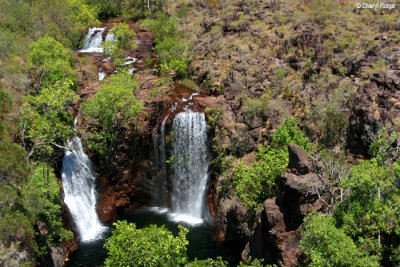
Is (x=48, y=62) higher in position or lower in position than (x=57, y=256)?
higher

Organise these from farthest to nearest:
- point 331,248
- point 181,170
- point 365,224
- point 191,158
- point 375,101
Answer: point 181,170, point 191,158, point 375,101, point 365,224, point 331,248

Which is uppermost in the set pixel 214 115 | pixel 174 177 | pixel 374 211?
pixel 374 211

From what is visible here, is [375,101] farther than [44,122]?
Yes

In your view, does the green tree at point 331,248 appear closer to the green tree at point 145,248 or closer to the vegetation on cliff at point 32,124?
the green tree at point 145,248

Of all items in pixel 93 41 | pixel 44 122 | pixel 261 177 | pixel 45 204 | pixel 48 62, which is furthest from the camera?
pixel 93 41

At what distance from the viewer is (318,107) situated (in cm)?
4741

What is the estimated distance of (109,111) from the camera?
45.5 metres

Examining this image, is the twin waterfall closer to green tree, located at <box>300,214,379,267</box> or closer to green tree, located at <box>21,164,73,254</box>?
green tree, located at <box>21,164,73,254</box>

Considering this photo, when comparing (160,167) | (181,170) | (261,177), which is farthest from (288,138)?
(160,167)

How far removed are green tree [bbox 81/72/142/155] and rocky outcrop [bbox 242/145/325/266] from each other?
1966cm

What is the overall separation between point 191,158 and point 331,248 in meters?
26.8

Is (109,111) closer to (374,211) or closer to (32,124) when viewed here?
(32,124)

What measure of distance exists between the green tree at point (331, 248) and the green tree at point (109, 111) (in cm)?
2658

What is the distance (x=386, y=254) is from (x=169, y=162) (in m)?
27.6
